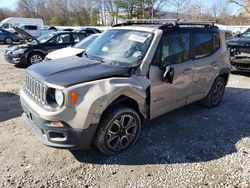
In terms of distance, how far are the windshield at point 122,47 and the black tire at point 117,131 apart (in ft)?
2.50

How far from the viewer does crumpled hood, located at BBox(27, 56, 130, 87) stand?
3.14 meters

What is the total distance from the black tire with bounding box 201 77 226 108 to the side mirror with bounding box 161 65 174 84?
5.58ft

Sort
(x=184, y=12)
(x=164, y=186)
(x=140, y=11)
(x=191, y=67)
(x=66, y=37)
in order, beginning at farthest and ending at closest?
(x=140, y=11), (x=184, y=12), (x=66, y=37), (x=191, y=67), (x=164, y=186)

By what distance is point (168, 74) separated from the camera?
3.84m

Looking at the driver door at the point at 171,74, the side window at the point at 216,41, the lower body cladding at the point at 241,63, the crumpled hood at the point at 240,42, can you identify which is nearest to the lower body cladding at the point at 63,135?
the driver door at the point at 171,74

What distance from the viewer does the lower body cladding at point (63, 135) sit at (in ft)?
9.96

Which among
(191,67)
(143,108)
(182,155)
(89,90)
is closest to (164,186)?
(182,155)

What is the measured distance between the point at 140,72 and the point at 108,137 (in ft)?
3.40

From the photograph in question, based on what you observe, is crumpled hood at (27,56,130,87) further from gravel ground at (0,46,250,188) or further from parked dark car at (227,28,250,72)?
parked dark car at (227,28,250,72)

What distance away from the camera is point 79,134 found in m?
3.07

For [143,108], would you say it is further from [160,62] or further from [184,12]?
[184,12]

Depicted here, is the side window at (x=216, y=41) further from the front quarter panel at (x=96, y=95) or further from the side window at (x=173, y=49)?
the front quarter panel at (x=96, y=95)

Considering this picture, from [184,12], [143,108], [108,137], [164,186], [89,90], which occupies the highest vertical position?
[184,12]

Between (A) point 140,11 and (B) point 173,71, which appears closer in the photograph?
(B) point 173,71
